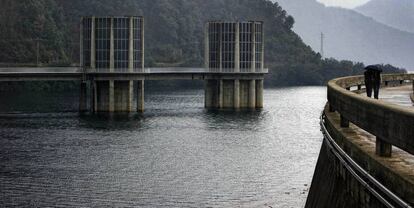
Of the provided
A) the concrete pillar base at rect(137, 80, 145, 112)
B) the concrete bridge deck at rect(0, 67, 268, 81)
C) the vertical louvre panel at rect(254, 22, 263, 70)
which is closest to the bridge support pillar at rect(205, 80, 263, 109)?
the concrete bridge deck at rect(0, 67, 268, 81)

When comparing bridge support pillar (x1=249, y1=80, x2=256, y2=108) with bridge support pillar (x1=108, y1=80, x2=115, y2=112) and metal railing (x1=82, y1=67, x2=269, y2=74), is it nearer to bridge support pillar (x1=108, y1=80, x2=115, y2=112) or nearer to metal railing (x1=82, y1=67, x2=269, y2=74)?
metal railing (x1=82, y1=67, x2=269, y2=74)

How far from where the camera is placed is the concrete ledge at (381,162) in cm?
1496

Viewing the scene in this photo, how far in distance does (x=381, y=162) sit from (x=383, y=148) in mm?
872

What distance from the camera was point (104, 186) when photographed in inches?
2499

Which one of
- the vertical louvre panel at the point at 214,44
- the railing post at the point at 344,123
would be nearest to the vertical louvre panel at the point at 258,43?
the vertical louvre panel at the point at 214,44

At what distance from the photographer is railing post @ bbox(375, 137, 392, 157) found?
17.5m

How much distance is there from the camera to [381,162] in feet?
55.1

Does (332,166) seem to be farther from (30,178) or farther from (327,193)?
(30,178)

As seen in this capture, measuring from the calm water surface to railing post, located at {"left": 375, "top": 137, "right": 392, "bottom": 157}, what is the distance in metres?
36.8

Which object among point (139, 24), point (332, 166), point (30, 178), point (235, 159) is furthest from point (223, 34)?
point (332, 166)

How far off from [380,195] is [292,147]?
80.6m

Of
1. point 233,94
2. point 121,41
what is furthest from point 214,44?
point 121,41

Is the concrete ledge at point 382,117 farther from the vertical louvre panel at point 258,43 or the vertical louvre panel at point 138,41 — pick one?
the vertical louvre panel at point 258,43

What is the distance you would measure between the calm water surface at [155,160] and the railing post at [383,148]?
3677 cm
